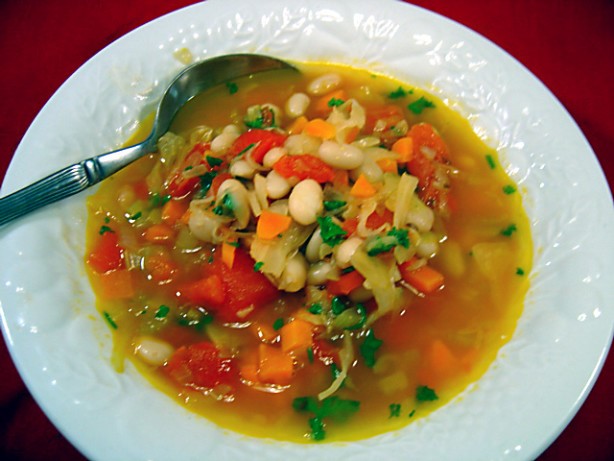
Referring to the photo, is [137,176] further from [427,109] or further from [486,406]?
[486,406]

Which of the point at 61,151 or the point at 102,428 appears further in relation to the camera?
the point at 61,151

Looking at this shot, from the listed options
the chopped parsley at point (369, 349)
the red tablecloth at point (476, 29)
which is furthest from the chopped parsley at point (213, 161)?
the red tablecloth at point (476, 29)

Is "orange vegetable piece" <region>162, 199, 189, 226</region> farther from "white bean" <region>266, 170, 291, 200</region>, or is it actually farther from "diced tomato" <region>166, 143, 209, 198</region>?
"white bean" <region>266, 170, 291, 200</region>

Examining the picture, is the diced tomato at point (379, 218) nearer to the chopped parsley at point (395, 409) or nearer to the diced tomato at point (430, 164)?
the diced tomato at point (430, 164)

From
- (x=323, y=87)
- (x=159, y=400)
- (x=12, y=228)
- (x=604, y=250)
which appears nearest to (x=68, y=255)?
(x=12, y=228)

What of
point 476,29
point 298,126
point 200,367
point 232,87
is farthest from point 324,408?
point 476,29

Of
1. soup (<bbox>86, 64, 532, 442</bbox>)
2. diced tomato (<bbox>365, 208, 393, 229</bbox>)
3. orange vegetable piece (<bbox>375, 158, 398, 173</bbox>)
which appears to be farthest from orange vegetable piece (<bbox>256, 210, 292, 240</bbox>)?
orange vegetable piece (<bbox>375, 158, 398, 173</bbox>)

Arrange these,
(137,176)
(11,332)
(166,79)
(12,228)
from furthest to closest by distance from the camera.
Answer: (166,79) < (137,176) < (12,228) < (11,332)

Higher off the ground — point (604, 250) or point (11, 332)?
point (604, 250)
